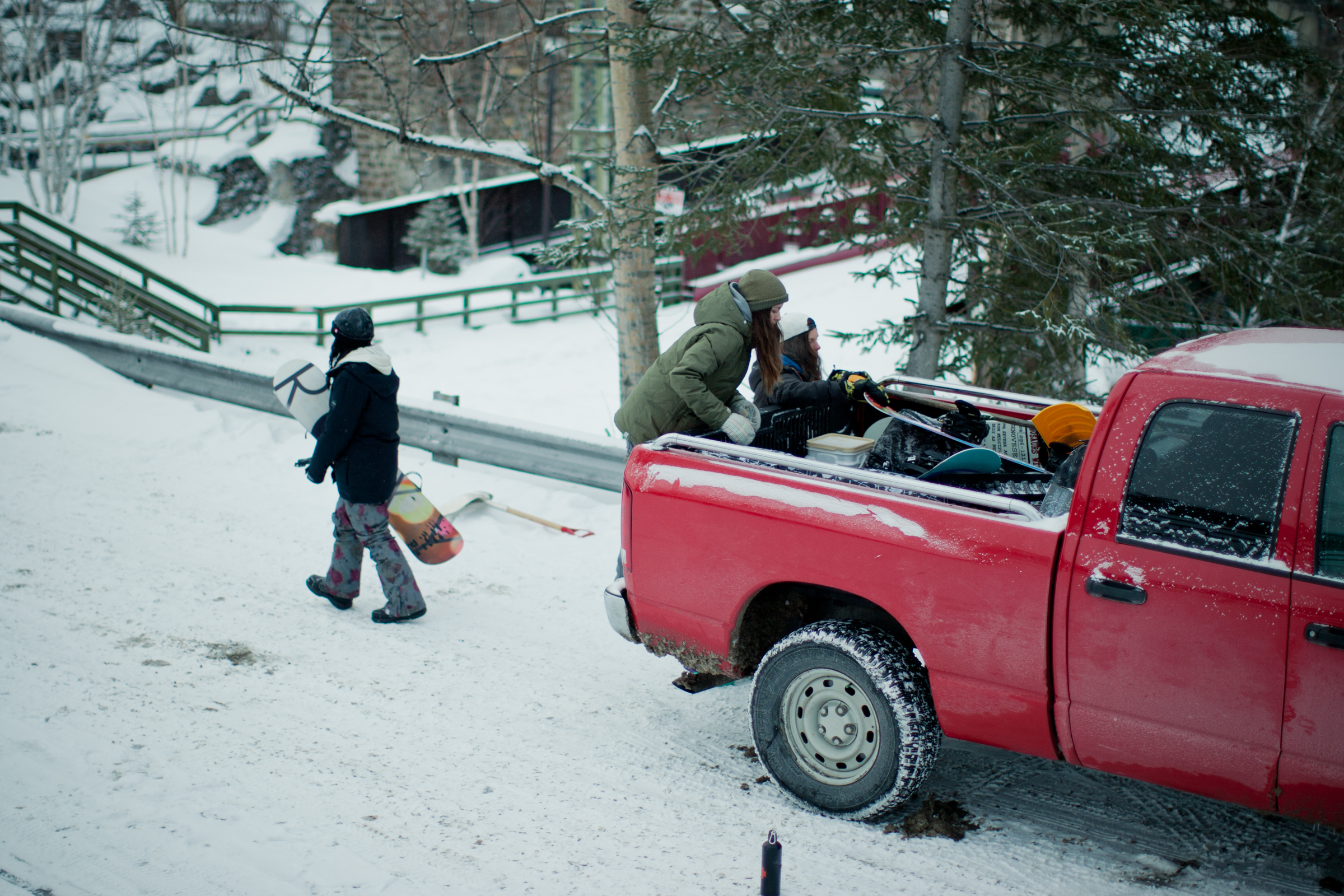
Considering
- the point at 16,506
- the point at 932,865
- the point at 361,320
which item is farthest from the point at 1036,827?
the point at 16,506

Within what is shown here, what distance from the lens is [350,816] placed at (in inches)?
146

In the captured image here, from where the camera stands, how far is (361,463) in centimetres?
533

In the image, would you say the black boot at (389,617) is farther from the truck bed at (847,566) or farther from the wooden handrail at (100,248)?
the wooden handrail at (100,248)

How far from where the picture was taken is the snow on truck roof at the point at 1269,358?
3.24m

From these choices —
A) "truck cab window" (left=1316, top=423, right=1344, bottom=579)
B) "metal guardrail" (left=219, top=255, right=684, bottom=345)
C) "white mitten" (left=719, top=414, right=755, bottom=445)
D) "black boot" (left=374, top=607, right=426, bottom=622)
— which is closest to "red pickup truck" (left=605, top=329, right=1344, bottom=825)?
"truck cab window" (left=1316, top=423, right=1344, bottom=579)

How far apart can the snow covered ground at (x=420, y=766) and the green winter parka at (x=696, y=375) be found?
1304mm

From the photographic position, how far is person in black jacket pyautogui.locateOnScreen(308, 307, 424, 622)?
17.2 feet

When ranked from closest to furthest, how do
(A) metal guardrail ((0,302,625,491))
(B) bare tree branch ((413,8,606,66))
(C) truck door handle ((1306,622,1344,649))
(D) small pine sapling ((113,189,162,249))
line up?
(C) truck door handle ((1306,622,1344,649)), (A) metal guardrail ((0,302,625,491)), (B) bare tree branch ((413,8,606,66)), (D) small pine sapling ((113,189,162,249))

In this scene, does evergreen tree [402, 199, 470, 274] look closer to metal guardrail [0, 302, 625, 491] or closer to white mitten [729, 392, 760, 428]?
metal guardrail [0, 302, 625, 491]

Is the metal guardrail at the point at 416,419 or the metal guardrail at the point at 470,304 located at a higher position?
the metal guardrail at the point at 470,304

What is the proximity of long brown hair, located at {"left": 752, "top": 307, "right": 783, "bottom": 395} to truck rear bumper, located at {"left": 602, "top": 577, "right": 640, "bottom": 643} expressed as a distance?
1.31 meters

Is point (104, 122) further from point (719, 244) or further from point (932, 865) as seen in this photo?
point (932, 865)

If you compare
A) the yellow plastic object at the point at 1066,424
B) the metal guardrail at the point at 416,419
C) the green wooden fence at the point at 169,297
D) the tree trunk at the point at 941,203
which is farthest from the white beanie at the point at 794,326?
the green wooden fence at the point at 169,297

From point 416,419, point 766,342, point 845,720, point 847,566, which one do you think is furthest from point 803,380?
point 416,419
